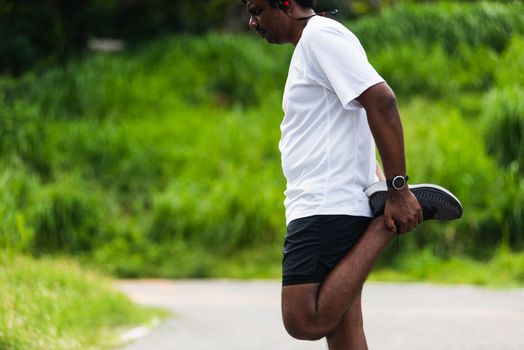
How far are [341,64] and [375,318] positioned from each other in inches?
199

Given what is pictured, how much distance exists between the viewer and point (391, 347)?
716 cm

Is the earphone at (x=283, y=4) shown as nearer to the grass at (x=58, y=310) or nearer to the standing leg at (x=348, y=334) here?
the standing leg at (x=348, y=334)

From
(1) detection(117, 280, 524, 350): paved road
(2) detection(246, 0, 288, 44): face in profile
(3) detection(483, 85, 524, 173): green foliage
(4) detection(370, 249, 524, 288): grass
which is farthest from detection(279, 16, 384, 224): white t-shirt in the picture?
(3) detection(483, 85, 524, 173): green foliage

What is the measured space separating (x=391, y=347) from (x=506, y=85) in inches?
364

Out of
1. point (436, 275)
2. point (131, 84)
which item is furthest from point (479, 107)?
point (131, 84)

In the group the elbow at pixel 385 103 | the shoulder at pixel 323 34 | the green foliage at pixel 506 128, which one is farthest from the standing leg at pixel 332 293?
the green foliage at pixel 506 128

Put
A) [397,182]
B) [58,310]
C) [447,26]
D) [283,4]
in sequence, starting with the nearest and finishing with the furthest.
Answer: [397,182], [283,4], [58,310], [447,26]

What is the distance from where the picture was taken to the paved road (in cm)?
Result: 741

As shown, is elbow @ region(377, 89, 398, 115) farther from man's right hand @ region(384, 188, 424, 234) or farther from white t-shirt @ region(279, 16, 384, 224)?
man's right hand @ region(384, 188, 424, 234)

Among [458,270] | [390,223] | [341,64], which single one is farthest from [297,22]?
[458,270]

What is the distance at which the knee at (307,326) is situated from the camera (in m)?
3.90

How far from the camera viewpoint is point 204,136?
16750 mm

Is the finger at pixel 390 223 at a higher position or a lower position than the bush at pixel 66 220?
higher

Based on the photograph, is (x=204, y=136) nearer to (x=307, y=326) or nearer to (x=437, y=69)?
(x=437, y=69)
